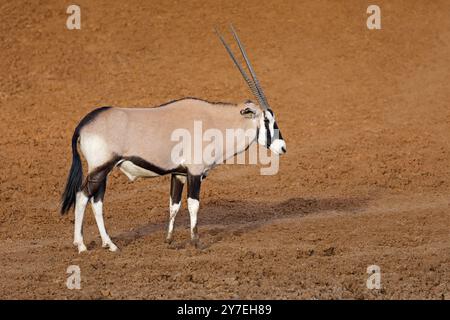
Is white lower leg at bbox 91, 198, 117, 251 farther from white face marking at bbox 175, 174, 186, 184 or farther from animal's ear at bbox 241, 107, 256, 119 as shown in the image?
animal's ear at bbox 241, 107, 256, 119

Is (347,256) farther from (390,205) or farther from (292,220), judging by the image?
(390,205)

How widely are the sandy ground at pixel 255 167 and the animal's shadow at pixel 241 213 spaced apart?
45 millimetres

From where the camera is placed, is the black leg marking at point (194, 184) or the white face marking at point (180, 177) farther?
the white face marking at point (180, 177)

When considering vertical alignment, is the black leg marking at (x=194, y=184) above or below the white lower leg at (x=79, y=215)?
above

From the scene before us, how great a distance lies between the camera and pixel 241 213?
13.0 metres

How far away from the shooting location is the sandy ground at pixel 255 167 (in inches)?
359

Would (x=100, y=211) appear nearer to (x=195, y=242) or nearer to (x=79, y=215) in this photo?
(x=79, y=215)

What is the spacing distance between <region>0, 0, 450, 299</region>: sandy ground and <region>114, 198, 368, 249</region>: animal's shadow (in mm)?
45

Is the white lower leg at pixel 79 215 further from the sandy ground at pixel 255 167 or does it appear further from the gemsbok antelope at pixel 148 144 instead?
the sandy ground at pixel 255 167

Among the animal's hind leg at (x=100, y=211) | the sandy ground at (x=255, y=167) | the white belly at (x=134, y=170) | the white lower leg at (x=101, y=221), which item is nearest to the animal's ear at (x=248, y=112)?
the white belly at (x=134, y=170)

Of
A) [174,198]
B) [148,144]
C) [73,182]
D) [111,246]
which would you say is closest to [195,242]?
[174,198]

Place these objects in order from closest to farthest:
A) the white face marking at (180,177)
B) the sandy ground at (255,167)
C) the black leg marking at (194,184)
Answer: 1. the sandy ground at (255,167)
2. the black leg marking at (194,184)
3. the white face marking at (180,177)

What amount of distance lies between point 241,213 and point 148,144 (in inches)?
128

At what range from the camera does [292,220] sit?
480 inches
